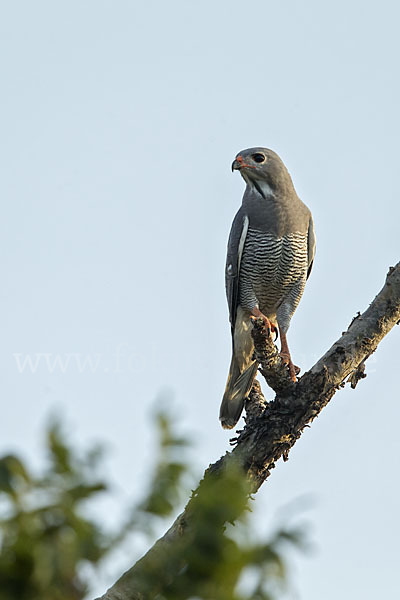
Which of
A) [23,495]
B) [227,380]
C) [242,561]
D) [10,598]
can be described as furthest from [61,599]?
[227,380]

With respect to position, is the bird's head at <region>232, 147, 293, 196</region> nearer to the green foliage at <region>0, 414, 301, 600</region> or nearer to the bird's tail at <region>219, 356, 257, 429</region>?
the bird's tail at <region>219, 356, 257, 429</region>

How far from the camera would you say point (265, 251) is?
10016mm

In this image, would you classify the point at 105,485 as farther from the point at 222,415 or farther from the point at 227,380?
the point at 227,380

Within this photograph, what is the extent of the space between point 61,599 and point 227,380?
7.39 meters

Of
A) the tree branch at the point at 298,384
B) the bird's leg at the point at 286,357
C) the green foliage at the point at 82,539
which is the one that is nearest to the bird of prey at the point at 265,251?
the bird's leg at the point at 286,357

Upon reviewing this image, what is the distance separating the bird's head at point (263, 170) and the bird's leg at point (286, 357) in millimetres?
1840

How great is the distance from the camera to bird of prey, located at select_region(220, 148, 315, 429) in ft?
32.8

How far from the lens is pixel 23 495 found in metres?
2.10

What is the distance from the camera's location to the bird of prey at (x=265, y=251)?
32.8ft

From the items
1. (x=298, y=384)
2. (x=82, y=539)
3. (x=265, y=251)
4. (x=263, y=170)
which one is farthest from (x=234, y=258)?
(x=82, y=539)

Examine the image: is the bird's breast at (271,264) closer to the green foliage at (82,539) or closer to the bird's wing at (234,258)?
the bird's wing at (234,258)

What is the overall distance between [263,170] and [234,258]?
1158 millimetres

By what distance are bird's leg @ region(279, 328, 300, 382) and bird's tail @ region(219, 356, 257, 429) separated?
0.39m

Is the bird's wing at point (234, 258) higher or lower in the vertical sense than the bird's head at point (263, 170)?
lower
